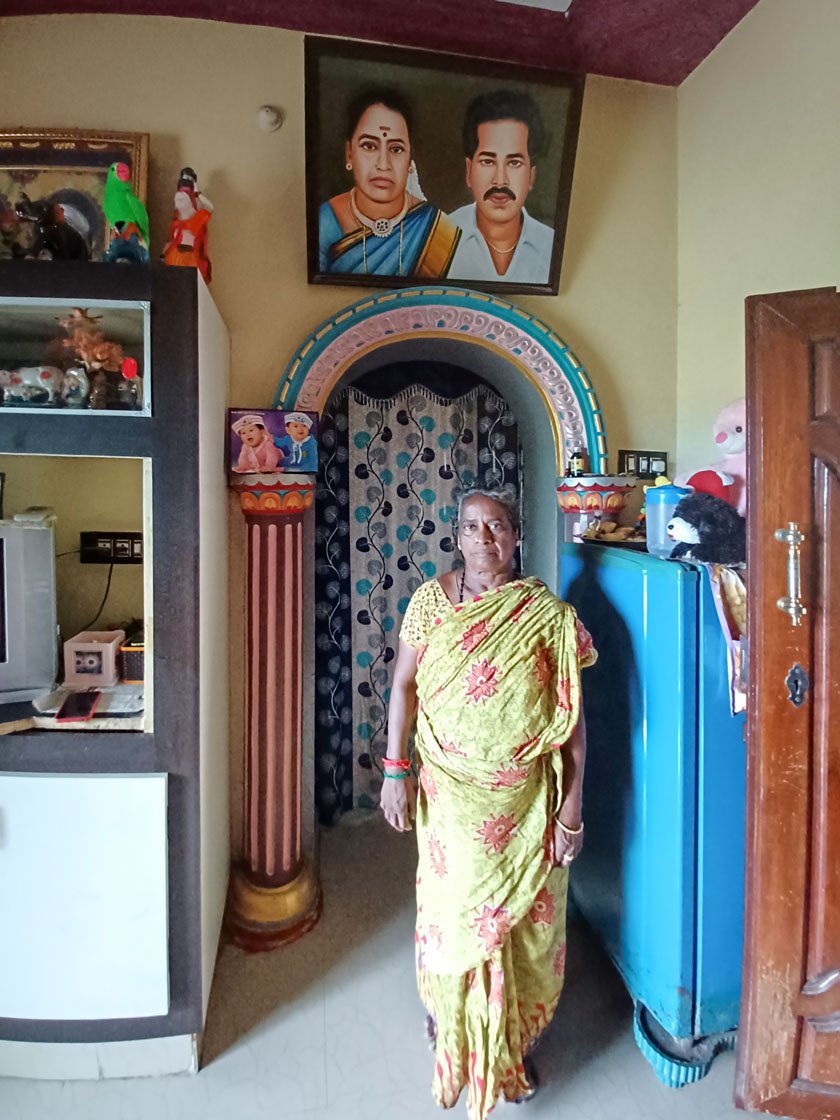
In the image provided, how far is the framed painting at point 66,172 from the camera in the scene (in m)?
1.78

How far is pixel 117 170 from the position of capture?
1.53 metres

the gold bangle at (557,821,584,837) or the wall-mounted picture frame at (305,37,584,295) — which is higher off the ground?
the wall-mounted picture frame at (305,37,584,295)

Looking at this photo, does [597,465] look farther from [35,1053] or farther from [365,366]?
[35,1053]

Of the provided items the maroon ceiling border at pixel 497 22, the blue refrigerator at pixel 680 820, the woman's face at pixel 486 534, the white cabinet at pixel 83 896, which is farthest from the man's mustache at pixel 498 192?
the white cabinet at pixel 83 896

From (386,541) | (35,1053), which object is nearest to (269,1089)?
(35,1053)

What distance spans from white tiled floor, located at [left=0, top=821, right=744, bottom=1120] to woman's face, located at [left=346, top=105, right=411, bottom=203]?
89.7 inches

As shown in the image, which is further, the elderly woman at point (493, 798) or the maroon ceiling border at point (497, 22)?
the maroon ceiling border at point (497, 22)

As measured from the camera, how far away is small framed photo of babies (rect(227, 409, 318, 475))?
181 centimetres

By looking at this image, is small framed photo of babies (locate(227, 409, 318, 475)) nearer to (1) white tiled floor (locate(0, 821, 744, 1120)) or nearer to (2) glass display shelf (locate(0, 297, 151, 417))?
(2) glass display shelf (locate(0, 297, 151, 417))

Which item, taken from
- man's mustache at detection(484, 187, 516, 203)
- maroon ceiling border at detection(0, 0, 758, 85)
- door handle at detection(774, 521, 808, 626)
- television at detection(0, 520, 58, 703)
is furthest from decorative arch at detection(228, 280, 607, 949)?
door handle at detection(774, 521, 808, 626)

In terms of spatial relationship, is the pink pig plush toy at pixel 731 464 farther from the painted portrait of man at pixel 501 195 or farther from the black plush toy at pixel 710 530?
the painted portrait of man at pixel 501 195

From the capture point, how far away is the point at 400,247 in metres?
1.93

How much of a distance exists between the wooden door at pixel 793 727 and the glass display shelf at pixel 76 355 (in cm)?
134

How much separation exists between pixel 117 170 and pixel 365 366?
89cm
